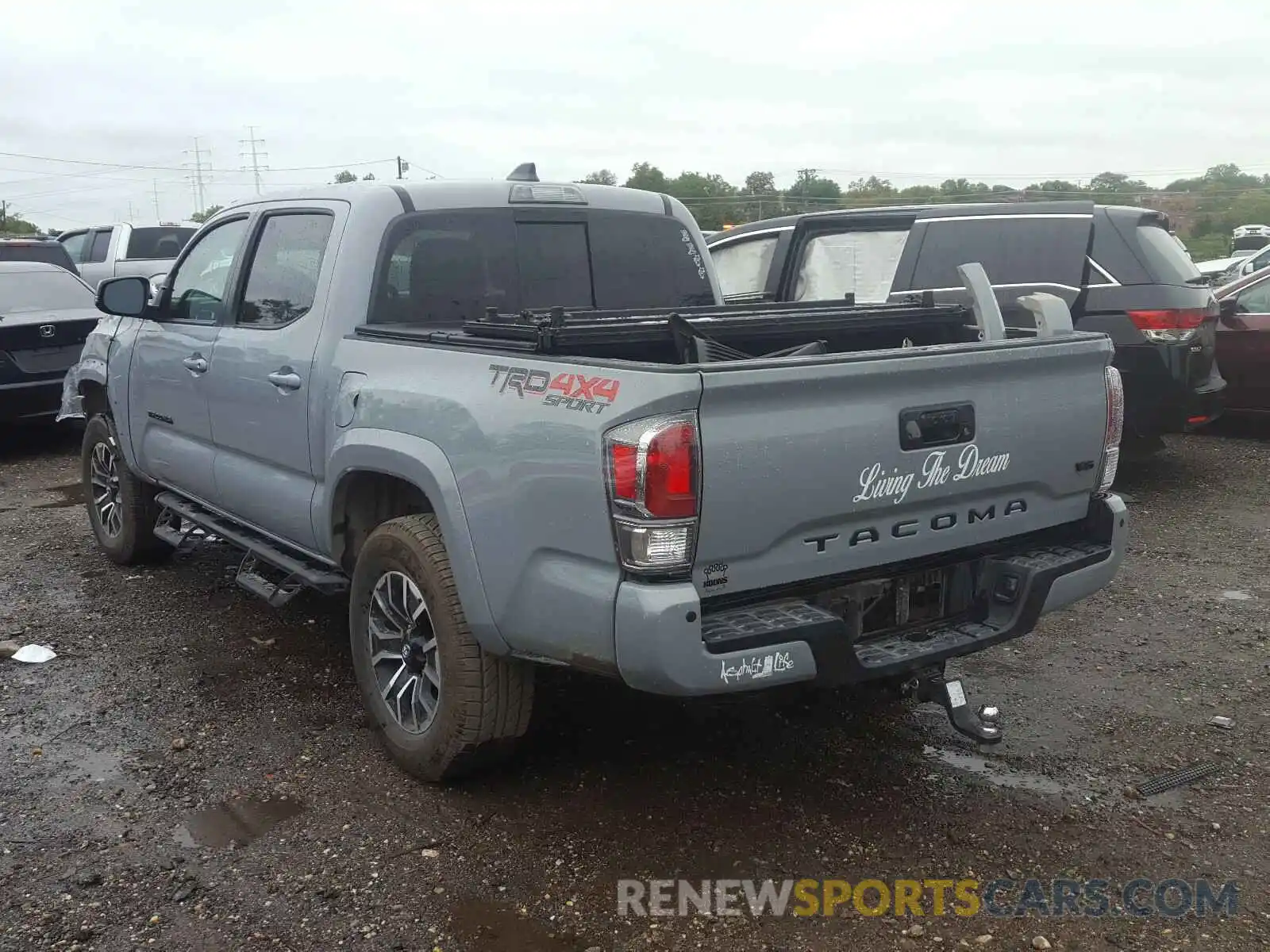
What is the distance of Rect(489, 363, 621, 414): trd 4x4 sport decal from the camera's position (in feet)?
9.71

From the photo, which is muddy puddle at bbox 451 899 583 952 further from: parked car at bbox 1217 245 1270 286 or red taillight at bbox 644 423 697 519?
parked car at bbox 1217 245 1270 286

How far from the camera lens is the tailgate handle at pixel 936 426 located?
326cm

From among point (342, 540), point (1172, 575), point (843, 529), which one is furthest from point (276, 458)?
point (1172, 575)

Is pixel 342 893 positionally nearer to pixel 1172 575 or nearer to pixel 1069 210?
pixel 1172 575

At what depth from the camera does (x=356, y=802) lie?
370cm

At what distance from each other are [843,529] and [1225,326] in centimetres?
770

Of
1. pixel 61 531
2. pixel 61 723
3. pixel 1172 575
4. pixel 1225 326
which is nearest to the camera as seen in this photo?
pixel 61 723

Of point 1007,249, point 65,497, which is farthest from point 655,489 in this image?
point 65,497

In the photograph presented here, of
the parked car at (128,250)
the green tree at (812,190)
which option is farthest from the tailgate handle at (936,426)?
the green tree at (812,190)

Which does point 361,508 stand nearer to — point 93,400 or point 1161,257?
point 93,400

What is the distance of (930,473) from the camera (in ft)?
10.9

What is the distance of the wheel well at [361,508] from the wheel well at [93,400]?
2.82 meters

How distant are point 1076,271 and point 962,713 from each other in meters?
4.87

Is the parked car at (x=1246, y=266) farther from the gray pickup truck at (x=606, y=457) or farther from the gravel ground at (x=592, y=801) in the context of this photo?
the gray pickup truck at (x=606, y=457)
